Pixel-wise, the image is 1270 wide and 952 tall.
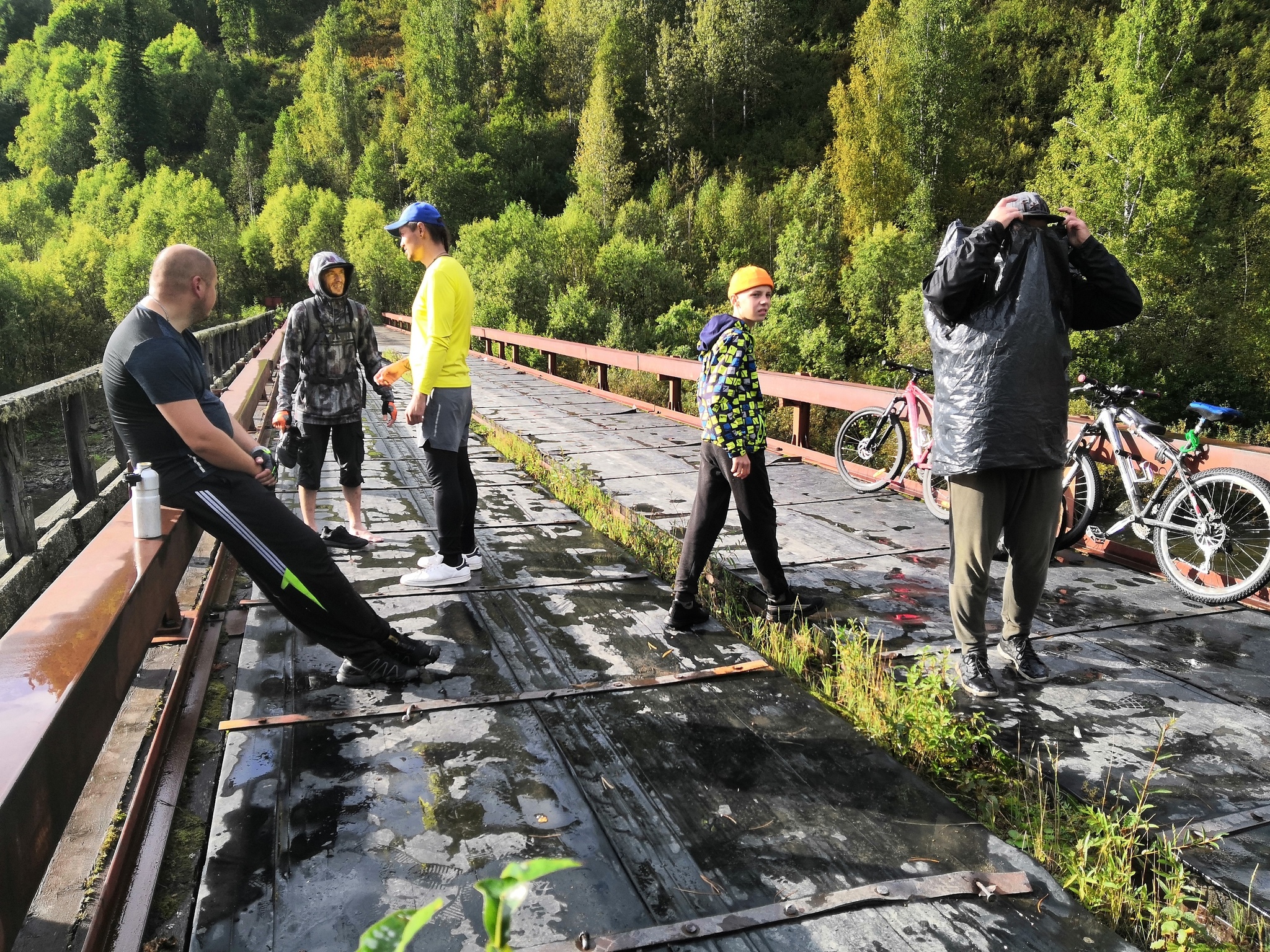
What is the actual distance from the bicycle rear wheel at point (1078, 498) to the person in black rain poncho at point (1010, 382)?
5.56 feet

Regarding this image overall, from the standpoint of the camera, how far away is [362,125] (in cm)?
8344

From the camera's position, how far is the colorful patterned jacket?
154 inches

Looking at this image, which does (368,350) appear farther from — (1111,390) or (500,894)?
(500,894)

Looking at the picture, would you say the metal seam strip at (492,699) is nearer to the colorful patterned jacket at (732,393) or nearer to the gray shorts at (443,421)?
the colorful patterned jacket at (732,393)

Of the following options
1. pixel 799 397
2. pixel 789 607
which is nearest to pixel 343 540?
pixel 789 607

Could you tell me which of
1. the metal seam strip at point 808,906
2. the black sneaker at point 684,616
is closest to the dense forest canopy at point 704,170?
the black sneaker at point 684,616

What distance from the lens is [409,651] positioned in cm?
357

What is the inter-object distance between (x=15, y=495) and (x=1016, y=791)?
196 inches

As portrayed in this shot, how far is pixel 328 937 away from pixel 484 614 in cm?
228

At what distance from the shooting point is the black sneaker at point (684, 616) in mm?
4070

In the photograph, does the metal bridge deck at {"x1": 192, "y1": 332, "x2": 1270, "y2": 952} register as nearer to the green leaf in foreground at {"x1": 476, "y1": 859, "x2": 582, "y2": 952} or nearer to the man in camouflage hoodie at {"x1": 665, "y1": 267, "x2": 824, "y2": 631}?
the man in camouflage hoodie at {"x1": 665, "y1": 267, "x2": 824, "y2": 631}

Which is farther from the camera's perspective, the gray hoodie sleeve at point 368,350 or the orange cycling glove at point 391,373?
the gray hoodie sleeve at point 368,350

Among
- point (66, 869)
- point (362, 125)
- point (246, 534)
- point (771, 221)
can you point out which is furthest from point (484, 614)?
point (362, 125)

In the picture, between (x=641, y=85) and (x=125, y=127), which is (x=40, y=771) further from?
(x=125, y=127)
